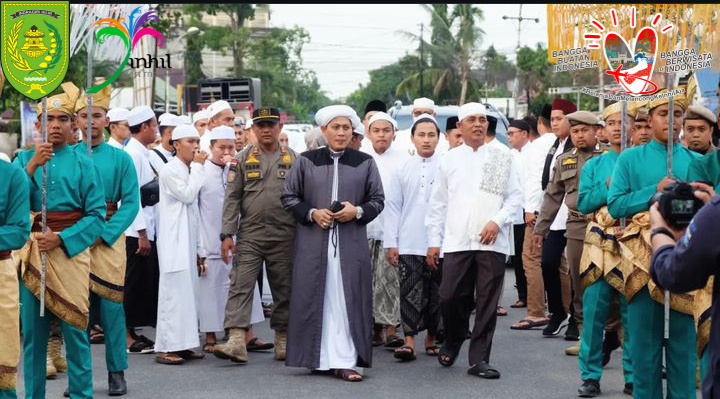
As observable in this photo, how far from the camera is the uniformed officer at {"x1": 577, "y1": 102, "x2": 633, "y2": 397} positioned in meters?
8.39

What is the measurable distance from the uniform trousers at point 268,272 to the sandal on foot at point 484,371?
1762 millimetres

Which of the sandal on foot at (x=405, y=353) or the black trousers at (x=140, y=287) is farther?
the black trousers at (x=140, y=287)

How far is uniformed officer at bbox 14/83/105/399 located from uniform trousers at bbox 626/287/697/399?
135 inches

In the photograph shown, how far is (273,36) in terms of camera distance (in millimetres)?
75312

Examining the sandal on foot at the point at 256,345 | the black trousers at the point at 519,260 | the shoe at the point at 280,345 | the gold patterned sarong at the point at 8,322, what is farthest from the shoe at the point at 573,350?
the gold patterned sarong at the point at 8,322

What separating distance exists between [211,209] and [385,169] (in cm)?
161

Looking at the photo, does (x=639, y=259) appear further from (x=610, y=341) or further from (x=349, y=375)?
(x=349, y=375)

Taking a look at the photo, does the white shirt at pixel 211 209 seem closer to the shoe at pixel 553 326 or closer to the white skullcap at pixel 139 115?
the white skullcap at pixel 139 115

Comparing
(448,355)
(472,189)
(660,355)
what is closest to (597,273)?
(660,355)

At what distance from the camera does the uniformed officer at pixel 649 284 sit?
7.37 meters

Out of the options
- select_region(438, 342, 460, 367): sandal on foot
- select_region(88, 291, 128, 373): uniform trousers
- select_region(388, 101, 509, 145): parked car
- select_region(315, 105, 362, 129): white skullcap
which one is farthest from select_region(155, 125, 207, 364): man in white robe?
select_region(388, 101, 509, 145): parked car

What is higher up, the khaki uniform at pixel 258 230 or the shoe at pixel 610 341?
Answer: the khaki uniform at pixel 258 230

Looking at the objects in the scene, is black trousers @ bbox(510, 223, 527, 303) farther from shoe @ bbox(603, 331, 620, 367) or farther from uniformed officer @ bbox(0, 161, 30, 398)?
uniformed officer @ bbox(0, 161, 30, 398)

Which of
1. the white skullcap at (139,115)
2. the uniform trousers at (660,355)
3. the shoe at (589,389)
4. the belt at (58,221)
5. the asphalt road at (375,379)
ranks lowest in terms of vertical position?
the asphalt road at (375,379)
